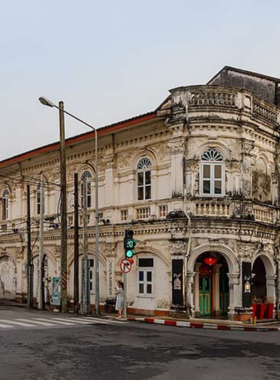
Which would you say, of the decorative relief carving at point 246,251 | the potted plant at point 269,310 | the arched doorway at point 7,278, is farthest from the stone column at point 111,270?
the arched doorway at point 7,278

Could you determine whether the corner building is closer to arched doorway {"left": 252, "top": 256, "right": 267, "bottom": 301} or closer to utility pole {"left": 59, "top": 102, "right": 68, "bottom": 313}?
arched doorway {"left": 252, "top": 256, "right": 267, "bottom": 301}

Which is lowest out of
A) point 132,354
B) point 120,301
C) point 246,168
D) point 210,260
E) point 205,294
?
point 120,301

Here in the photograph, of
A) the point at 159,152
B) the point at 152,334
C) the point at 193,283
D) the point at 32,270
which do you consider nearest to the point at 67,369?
the point at 152,334

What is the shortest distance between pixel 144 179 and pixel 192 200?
125 inches

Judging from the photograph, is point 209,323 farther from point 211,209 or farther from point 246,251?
point 211,209

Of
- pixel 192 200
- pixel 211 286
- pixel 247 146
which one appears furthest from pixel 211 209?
Answer: pixel 211 286

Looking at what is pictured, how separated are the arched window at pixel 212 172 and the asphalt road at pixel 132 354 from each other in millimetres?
7466

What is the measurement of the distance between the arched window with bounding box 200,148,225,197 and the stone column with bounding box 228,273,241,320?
11.0 ft

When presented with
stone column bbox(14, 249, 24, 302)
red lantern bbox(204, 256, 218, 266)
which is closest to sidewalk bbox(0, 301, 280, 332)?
red lantern bbox(204, 256, 218, 266)

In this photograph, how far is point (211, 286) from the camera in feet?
85.7

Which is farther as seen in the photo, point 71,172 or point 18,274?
point 18,274

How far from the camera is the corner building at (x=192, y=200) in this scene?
24328 millimetres

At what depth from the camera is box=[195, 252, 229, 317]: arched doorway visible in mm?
25325

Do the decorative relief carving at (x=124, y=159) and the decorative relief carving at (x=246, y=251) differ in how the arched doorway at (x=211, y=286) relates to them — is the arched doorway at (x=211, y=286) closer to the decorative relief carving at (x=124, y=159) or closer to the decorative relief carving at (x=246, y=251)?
the decorative relief carving at (x=246, y=251)
